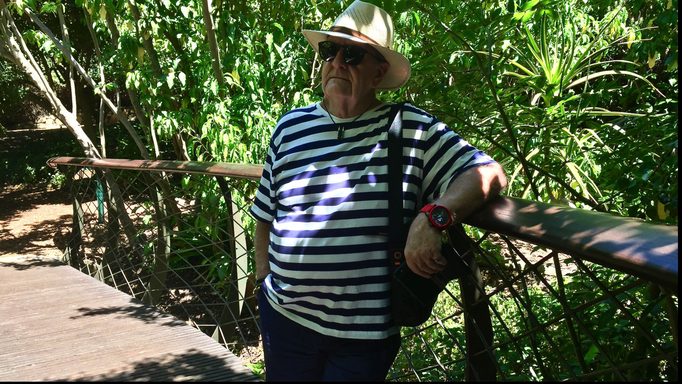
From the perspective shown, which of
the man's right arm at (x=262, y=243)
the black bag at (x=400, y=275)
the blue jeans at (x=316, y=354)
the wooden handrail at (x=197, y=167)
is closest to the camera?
the black bag at (x=400, y=275)

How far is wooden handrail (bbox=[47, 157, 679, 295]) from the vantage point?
103 centimetres

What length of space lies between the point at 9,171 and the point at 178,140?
34.7 ft

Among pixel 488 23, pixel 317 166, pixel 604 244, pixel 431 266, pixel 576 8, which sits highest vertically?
pixel 576 8

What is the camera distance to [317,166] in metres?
1.83

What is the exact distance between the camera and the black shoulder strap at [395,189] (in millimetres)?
1701

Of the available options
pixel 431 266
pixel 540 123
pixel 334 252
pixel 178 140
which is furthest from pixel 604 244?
pixel 178 140

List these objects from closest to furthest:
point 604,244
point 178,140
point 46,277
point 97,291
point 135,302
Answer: point 604,244, point 135,302, point 97,291, point 46,277, point 178,140

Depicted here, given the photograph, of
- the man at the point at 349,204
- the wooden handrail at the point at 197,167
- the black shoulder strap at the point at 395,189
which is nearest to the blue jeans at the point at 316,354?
the man at the point at 349,204

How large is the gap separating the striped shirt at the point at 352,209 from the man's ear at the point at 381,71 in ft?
0.44

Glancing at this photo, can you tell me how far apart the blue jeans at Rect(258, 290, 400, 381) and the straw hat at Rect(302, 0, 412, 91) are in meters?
0.89

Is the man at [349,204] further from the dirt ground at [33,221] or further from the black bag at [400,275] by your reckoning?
the dirt ground at [33,221]

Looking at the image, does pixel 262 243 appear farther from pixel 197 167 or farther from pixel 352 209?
pixel 197 167

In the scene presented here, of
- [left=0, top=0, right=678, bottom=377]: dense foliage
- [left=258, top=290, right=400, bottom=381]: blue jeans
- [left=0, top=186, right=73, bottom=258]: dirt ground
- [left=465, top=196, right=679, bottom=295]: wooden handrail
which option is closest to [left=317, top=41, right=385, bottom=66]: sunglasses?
[left=0, top=0, right=678, bottom=377]: dense foliage

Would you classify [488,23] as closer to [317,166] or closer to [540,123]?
[540,123]
